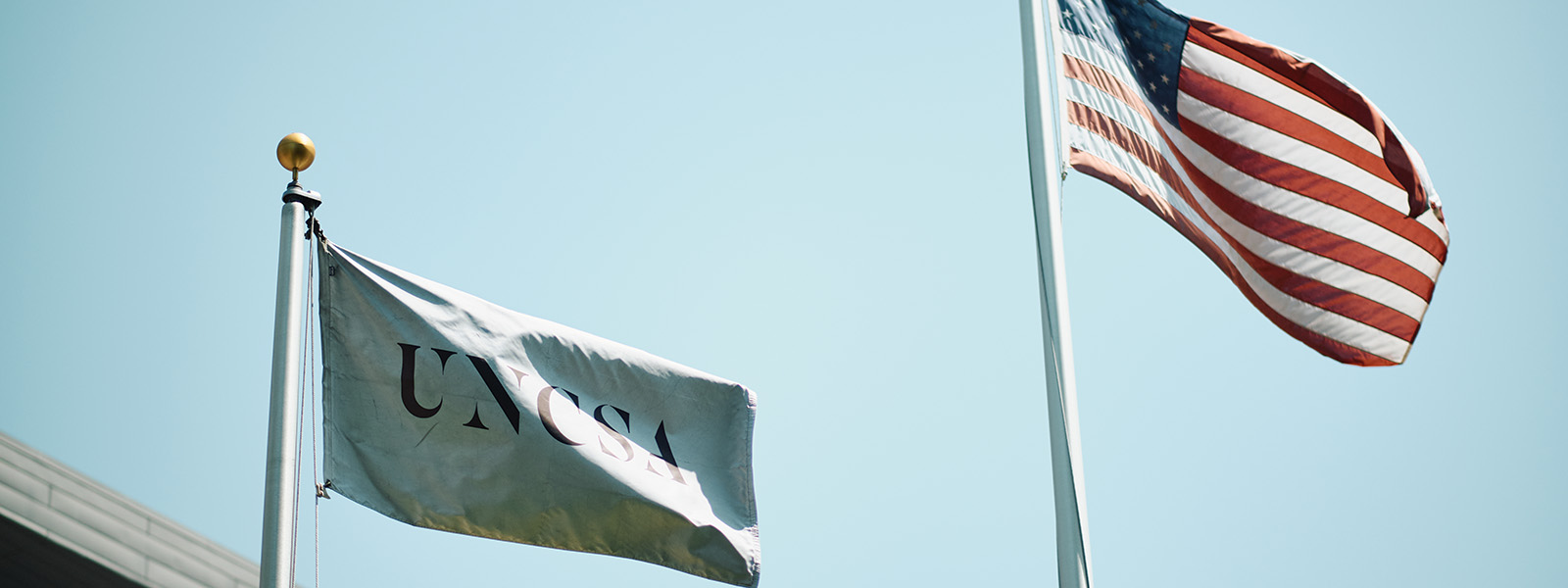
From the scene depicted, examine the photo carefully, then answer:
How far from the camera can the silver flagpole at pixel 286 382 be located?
6.20 metres

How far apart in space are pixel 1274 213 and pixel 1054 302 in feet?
7.47

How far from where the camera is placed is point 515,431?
24.3 ft

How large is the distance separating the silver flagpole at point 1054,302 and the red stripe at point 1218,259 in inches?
10.1

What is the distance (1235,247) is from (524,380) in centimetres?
448

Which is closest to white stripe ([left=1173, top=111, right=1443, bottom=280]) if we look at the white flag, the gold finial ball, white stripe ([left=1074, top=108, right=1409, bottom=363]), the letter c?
white stripe ([left=1074, top=108, right=1409, bottom=363])

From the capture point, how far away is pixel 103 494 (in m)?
9.05

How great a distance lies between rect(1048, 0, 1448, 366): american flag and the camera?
8.97 meters

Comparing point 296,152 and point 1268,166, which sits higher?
point 1268,166

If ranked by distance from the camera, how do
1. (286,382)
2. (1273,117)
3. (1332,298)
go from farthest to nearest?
(1332,298)
(1273,117)
(286,382)

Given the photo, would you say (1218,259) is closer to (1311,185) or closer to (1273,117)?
(1311,185)

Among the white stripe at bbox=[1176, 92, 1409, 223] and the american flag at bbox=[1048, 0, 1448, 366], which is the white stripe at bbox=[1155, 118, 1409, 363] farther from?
the white stripe at bbox=[1176, 92, 1409, 223]

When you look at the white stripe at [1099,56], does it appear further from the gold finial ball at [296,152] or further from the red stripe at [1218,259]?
the gold finial ball at [296,152]

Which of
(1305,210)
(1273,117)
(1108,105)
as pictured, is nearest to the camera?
(1108,105)

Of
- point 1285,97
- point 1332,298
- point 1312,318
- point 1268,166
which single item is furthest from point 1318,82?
Answer: point 1312,318
